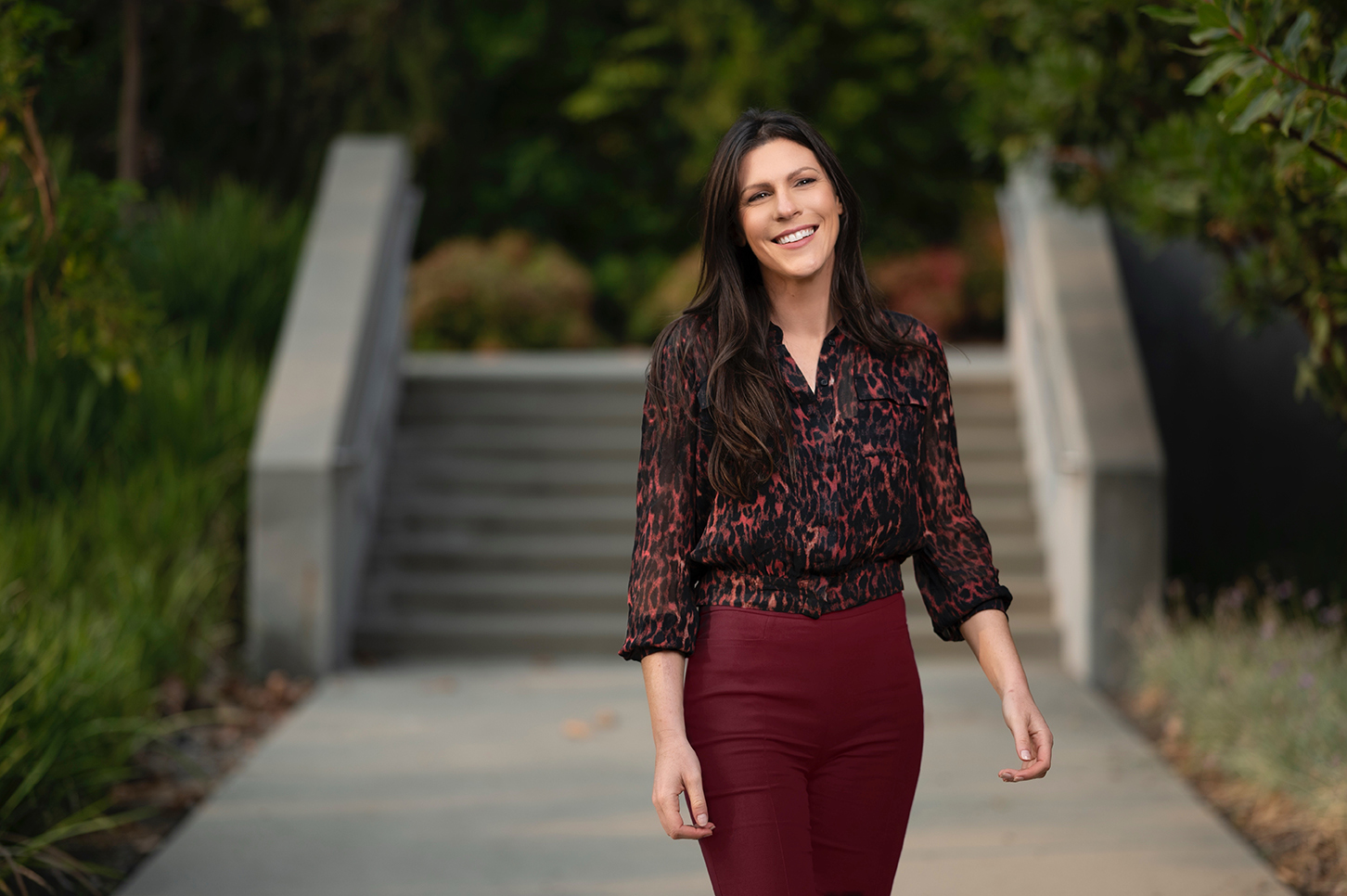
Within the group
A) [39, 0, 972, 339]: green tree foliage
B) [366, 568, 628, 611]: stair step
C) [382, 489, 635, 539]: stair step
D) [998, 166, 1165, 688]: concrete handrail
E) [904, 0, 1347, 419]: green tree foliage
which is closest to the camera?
[904, 0, 1347, 419]: green tree foliage

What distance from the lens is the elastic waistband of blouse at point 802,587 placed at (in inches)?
75.9

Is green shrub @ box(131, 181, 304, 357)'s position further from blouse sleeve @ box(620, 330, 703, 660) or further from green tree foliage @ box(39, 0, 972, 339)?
blouse sleeve @ box(620, 330, 703, 660)

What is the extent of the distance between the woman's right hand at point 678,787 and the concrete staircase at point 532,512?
15.7 ft

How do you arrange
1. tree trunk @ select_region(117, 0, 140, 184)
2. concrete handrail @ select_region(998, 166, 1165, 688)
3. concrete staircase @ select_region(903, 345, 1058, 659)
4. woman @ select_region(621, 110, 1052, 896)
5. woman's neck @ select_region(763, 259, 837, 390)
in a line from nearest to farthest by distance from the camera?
woman @ select_region(621, 110, 1052, 896) → woman's neck @ select_region(763, 259, 837, 390) → concrete handrail @ select_region(998, 166, 1165, 688) → concrete staircase @ select_region(903, 345, 1058, 659) → tree trunk @ select_region(117, 0, 140, 184)

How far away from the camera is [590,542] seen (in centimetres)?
723

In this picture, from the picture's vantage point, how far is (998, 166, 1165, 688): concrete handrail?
5910mm

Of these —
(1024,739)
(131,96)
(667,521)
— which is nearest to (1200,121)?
(1024,739)

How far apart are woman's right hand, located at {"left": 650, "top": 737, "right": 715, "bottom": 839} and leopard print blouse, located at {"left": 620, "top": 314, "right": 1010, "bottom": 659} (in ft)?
0.51

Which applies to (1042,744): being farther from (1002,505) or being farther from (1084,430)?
(1002,505)

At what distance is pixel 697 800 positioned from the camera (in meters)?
1.81

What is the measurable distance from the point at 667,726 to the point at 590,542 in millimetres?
5411

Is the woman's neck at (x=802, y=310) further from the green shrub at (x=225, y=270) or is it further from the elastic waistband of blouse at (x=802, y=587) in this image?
the green shrub at (x=225, y=270)

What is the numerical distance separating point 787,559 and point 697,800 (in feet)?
1.26

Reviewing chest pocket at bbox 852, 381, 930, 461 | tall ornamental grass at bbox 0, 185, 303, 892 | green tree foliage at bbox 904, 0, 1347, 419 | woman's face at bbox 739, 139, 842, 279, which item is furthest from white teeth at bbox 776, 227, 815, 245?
tall ornamental grass at bbox 0, 185, 303, 892
